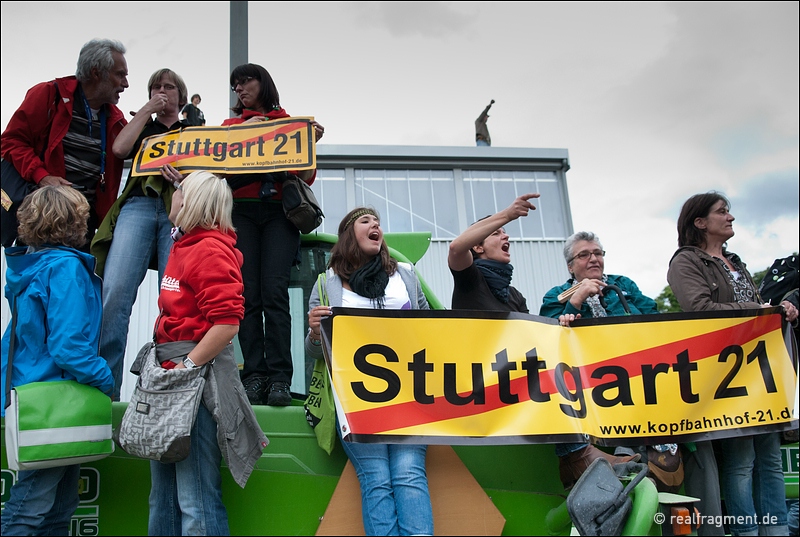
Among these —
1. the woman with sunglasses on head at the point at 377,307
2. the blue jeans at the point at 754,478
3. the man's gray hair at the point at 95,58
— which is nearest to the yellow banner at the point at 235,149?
the man's gray hair at the point at 95,58

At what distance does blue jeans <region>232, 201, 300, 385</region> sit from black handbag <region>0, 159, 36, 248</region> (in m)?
1.24

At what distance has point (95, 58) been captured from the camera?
4285 millimetres

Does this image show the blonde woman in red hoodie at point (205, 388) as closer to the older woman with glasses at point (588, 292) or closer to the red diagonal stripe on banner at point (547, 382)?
the red diagonal stripe on banner at point (547, 382)

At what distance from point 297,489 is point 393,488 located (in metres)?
0.56

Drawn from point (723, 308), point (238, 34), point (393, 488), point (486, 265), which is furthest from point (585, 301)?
point (238, 34)

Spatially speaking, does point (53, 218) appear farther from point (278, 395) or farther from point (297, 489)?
point (297, 489)

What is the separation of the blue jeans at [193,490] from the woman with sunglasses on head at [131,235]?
88cm

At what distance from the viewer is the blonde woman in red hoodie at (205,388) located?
115 inches

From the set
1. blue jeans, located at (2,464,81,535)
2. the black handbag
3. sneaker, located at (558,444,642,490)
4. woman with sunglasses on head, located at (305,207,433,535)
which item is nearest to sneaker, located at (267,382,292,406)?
woman with sunglasses on head, located at (305,207,433,535)

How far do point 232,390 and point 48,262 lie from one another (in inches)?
41.9

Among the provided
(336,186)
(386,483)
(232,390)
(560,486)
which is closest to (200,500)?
(232,390)

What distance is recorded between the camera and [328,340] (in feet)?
11.1

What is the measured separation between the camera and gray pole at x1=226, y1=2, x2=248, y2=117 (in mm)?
5055

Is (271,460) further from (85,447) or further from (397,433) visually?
(85,447)
